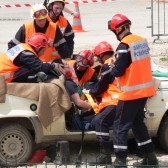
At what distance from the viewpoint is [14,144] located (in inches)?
260

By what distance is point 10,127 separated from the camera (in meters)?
6.58

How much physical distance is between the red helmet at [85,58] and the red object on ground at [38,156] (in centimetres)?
115

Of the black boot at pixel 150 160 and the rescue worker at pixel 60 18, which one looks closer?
the black boot at pixel 150 160

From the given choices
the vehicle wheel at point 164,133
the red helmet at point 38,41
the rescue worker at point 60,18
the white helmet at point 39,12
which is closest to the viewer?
the red helmet at point 38,41

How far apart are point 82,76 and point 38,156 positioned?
3.86 ft

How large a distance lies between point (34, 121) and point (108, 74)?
3.18 ft

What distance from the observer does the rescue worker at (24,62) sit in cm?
667

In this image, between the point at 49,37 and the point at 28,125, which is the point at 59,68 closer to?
the point at 28,125

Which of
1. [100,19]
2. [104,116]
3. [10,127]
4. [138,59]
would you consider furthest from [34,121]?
[100,19]

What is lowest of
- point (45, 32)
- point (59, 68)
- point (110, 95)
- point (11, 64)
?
point (110, 95)

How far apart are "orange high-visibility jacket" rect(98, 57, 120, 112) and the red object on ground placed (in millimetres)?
807

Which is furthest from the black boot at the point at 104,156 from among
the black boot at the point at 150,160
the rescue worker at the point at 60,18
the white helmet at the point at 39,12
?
the rescue worker at the point at 60,18

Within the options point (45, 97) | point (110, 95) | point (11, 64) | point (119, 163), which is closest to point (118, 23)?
point (110, 95)

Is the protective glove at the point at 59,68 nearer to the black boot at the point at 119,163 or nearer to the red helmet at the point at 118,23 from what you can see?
the red helmet at the point at 118,23
